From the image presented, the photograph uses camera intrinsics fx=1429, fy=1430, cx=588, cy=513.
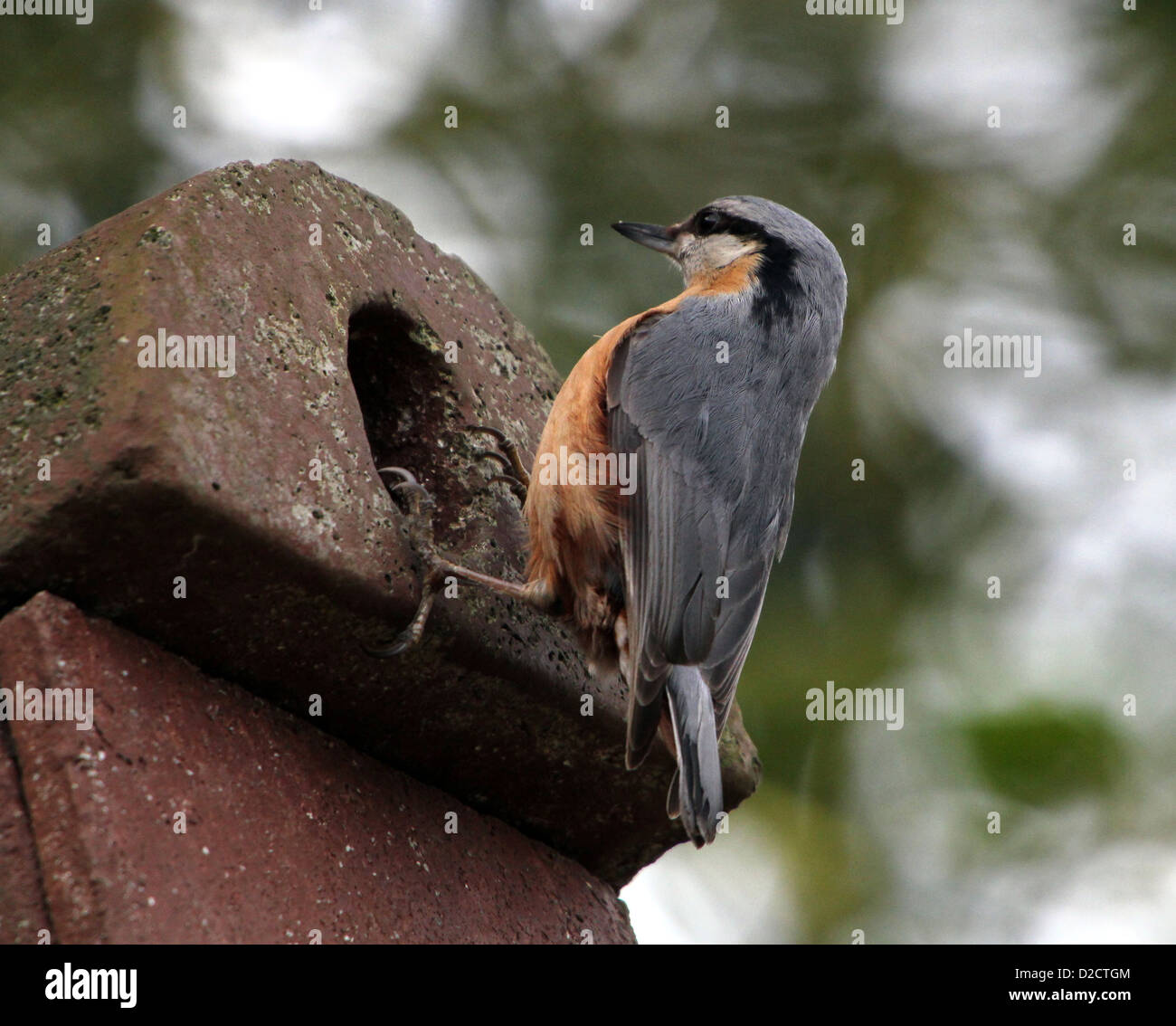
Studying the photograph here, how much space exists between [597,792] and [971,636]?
213cm

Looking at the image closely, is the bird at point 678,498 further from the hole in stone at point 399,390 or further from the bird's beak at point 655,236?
the bird's beak at point 655,236

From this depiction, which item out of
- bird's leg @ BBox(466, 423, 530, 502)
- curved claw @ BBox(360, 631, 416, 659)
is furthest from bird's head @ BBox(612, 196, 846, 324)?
curved claw @ BBox(360, 631, 416, 659)

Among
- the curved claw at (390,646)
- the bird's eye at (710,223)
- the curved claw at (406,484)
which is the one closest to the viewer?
the curved claw at (390,646)

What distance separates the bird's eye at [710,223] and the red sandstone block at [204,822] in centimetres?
202

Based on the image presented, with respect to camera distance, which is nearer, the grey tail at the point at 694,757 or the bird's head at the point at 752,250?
the grey tail at the point at 694,757

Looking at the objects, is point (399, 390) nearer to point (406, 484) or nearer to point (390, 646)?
point (406, 484)

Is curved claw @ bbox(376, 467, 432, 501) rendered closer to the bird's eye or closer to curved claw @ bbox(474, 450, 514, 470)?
curved claw @ bbox(474, 450, 514, 470)

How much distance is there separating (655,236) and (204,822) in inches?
101

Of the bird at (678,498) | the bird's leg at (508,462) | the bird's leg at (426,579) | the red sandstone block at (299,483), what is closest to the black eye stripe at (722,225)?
the bird at (678,498)

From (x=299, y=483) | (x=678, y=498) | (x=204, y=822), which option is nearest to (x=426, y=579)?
(x=299, y=483)

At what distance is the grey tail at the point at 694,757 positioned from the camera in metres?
2.69

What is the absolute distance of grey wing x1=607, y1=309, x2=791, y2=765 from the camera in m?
3.07

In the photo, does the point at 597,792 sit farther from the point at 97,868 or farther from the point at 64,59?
the point at 64,59
